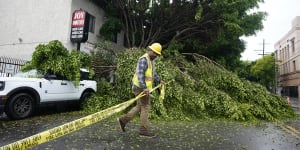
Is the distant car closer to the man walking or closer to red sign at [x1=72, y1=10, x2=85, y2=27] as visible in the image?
the man walking

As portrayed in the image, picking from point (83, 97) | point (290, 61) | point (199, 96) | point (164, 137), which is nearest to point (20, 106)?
point (83, 97)

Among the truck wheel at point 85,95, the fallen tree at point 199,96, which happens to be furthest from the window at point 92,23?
the truck wheel at point 85,95

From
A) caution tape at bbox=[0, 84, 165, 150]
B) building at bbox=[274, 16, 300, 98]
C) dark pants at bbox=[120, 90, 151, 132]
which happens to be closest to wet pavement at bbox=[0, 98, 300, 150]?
dark pants at bbox=[120, 90, 151, 132]

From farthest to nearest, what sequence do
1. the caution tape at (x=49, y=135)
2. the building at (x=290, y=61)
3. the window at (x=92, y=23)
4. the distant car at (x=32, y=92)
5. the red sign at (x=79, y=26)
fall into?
the building at (x=290, y=61)
the window at (x=92, y=23)
the red sign at (x=79, y=26)
the distant car at (x=32, y=92)
the caution tape at (x=49, y=135)

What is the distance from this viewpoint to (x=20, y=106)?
6.95 m

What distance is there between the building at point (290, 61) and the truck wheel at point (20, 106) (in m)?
40.1

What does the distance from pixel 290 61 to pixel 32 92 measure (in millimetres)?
49986

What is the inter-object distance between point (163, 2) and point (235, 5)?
4.42 meters

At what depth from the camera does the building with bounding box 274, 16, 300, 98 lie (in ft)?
136

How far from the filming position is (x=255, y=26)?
1548cm

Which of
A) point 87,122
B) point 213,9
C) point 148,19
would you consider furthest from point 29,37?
point 87,122

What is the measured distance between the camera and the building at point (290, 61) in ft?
136

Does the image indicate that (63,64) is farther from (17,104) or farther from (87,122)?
(87,122)

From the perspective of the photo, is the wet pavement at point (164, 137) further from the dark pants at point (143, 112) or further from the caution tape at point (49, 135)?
the caution tape at point (49, 135)
